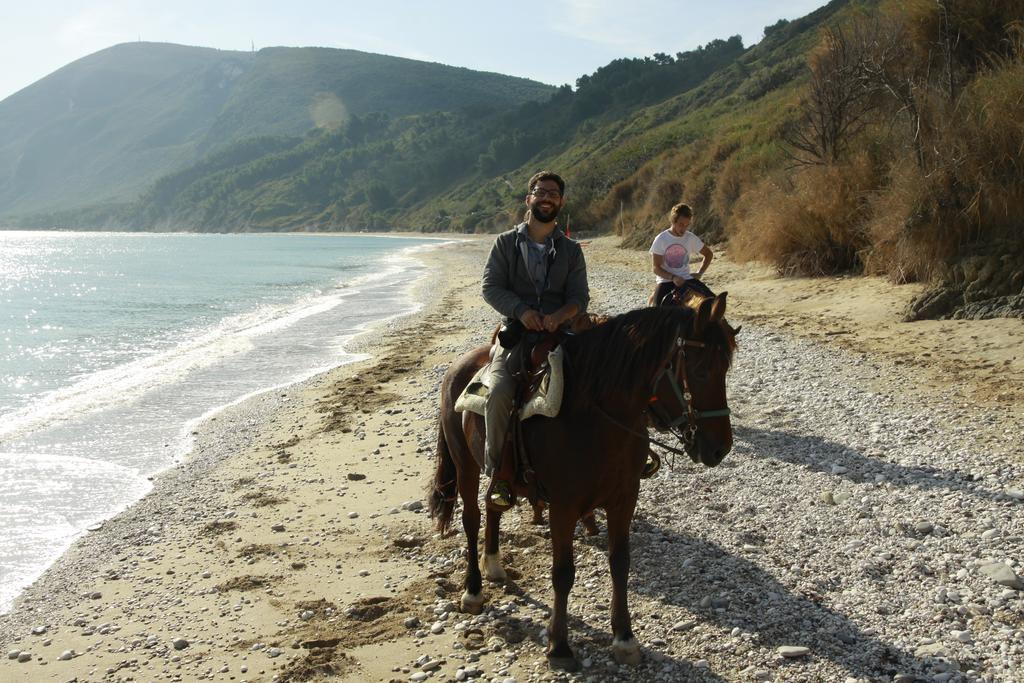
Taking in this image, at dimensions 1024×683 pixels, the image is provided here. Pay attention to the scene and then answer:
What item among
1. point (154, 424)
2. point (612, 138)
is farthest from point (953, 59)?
point (612, 138)

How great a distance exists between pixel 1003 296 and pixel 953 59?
730 cm

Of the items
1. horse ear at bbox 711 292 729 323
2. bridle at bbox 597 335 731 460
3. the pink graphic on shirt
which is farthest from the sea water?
the pink graphic on shirt

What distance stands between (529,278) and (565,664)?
6.94 feet

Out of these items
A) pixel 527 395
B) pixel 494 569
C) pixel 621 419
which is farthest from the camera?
pixel 494 569

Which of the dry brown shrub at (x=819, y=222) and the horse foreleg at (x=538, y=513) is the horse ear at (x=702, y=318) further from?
the dry brown shrub at (x=819, y=222)

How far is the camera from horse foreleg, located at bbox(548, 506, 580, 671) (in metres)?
4.00

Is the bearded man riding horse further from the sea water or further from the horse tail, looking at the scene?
the sea water

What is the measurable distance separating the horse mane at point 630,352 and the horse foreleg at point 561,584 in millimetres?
611

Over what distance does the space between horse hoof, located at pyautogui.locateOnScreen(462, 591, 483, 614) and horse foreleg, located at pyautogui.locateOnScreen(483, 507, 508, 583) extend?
0.31 meters

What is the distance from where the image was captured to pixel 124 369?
1599cm

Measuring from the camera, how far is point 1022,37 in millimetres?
12734

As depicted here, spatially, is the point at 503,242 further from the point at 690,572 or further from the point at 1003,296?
the point at 1003,296

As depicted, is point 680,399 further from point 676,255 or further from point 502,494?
point 676,255

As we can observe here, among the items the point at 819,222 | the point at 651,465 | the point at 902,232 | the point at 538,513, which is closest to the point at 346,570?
the point at 538,513
